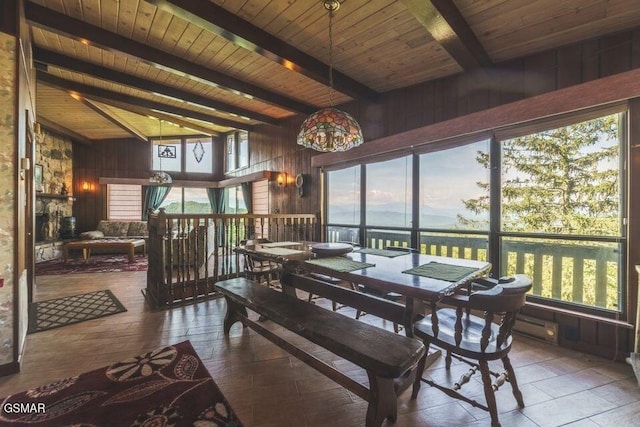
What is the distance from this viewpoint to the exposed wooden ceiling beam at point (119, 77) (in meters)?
3.56

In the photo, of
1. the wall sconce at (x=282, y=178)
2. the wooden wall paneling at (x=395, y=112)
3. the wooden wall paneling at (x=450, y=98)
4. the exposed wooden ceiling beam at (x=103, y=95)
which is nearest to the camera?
the wooden wall paneling at (x=450, y=98)

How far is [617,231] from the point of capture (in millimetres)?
2379

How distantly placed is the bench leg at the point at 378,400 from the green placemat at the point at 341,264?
27.2 inches

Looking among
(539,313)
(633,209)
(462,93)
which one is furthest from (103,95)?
(633,209)

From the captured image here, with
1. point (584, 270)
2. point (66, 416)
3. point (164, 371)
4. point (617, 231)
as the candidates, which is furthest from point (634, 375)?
point (66, 416)

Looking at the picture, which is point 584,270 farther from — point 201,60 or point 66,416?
point 201,60

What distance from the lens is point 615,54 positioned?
2336 mm

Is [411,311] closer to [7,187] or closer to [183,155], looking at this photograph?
[7,187]

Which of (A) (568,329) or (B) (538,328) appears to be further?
(B) (538,328)

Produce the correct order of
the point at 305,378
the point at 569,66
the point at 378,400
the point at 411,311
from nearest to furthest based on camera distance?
1. the point at 378,400
2. the point at 411,311
3. the point at 305,378
4. the point at 569,66

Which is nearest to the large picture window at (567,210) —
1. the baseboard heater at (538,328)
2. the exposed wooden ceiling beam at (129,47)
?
the baseboard heater at (538,328)

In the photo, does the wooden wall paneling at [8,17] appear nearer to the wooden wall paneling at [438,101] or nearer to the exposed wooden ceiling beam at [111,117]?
the exposed wooden ceiling beam at [111,117]

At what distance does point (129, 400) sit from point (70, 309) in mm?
2392

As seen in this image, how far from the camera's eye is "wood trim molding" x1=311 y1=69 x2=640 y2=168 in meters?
2.23
